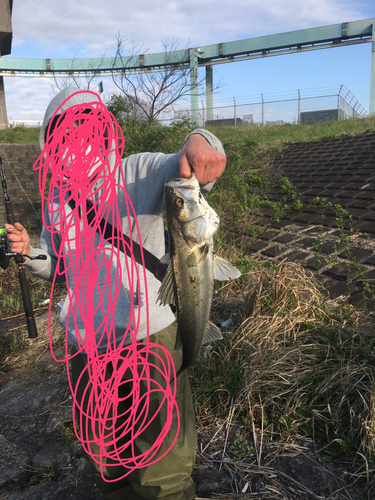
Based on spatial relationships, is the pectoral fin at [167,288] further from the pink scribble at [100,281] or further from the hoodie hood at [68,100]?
the hoodie hood at [68,100]

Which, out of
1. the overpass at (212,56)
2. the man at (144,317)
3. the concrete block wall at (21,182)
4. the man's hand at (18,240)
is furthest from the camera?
the overpass at (212,56)

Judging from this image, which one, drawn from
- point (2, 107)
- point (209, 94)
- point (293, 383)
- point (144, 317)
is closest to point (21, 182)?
point (293, 383)

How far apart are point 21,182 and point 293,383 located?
13.5m

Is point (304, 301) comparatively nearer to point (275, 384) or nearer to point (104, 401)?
point (275, 384)

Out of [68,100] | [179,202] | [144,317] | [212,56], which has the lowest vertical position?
[144,317]

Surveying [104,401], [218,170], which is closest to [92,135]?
[218,170]

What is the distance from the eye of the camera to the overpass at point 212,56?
108 ft

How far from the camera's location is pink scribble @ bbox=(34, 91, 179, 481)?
2.18m

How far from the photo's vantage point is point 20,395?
4.88 meters

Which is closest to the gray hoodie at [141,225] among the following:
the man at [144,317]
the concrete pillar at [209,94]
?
the man at [144,317]

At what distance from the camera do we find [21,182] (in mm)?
14367

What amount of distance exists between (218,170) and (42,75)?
4316cm

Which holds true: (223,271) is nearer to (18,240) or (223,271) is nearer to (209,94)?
(18,240)

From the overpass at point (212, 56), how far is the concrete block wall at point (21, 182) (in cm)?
1989
